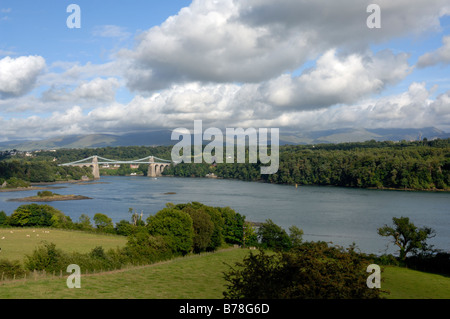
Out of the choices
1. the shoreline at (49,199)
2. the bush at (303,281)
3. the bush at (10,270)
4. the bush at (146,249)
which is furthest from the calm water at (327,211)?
the bush at (10,270)

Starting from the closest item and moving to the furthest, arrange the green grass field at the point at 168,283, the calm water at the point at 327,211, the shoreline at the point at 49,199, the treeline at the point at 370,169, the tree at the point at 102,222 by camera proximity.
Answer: the green grass field at the point at 168,283, the calm water at the point at 327,211, the tree at the point at 102,222, the shoreline at the point at 49,199, the treeline at the point at 370,169

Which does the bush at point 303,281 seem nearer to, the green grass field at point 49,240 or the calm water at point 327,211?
the green grass field at point 49,240

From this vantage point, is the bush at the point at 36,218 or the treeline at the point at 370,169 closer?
the bush at the point at 36,218

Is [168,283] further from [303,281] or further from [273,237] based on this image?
[273,237]

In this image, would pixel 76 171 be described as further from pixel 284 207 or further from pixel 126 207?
pixel 284 207
